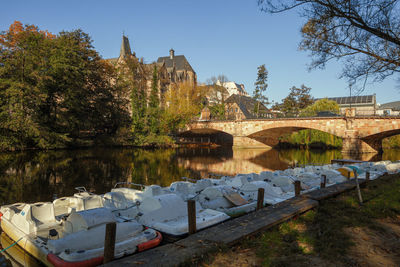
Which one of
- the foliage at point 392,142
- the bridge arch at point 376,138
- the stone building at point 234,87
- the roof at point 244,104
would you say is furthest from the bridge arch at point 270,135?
the stone building at point 234,87

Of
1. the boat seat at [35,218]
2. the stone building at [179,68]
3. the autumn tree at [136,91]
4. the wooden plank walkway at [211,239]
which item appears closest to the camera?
the wooden plank walkway at [211,239]

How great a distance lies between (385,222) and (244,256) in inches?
123

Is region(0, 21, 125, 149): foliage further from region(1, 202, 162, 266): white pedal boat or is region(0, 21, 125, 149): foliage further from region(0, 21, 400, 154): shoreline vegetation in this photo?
region(1, 202, 162, 266): white pedal boat

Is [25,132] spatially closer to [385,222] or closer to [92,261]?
[92,261]

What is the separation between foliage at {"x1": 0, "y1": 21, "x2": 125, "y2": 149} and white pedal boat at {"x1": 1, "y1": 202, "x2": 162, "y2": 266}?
21289 millimetres

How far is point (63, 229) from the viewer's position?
17.9ft

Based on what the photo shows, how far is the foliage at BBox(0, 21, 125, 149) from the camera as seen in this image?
24.3 meters

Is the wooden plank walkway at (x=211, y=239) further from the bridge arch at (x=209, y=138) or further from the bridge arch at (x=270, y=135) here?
the bridge arch at (x=209, y=138)

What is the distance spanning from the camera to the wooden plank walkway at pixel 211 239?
3.61m

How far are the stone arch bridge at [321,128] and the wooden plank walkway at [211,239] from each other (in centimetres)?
2426

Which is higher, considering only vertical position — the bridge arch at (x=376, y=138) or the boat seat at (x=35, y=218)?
the bridge arch at (x=376, y=138)

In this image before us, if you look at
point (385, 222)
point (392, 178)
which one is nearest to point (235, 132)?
point (392, 178)

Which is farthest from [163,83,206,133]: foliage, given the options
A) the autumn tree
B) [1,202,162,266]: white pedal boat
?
[1,202,162,266]: white pedal boat

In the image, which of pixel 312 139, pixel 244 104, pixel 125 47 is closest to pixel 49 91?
pixel 312 139
